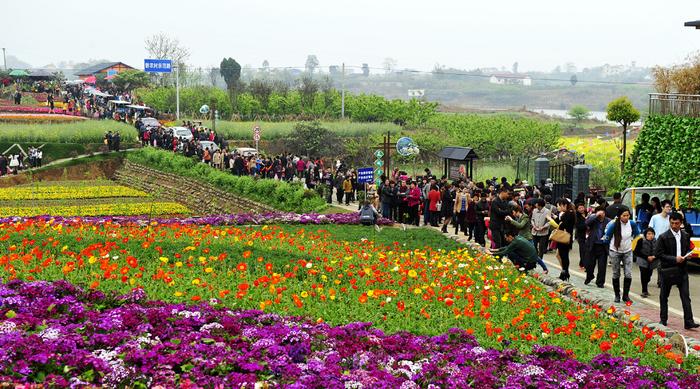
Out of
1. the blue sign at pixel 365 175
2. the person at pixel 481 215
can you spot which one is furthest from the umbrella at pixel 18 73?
the person at pixel 481 215

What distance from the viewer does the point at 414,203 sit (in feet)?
82.6

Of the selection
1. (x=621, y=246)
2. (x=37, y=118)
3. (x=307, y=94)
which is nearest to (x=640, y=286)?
(x=621, y=246)

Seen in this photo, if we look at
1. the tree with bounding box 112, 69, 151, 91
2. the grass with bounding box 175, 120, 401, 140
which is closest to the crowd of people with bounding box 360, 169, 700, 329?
the grass with bounding box 175, 120, 401, 140

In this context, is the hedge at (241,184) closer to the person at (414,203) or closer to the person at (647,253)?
the person at (414,203)

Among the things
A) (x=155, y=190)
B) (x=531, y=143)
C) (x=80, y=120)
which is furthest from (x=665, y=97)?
(x=80, y=120)

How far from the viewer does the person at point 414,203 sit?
24.9 meters

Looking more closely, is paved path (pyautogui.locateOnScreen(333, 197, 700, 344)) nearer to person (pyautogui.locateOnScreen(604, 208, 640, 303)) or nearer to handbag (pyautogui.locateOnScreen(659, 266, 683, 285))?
person (pyautogui.locateOnScreen(604, 208, 640, 303))

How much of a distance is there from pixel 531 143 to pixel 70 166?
24.8m

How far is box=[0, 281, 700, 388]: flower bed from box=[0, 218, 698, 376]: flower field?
3cm

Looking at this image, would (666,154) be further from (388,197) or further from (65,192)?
(65,192)

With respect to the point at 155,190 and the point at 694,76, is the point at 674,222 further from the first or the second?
the point at 155,190

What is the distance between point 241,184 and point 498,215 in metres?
17.5

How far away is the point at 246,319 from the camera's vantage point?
11188 millimetres

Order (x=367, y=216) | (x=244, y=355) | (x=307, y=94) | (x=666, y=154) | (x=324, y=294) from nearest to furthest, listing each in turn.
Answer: (x=244, y=355)
(x=324, y=294)
(x=367, y=216)
(x=666, y=154)
(x=307, y=94)
